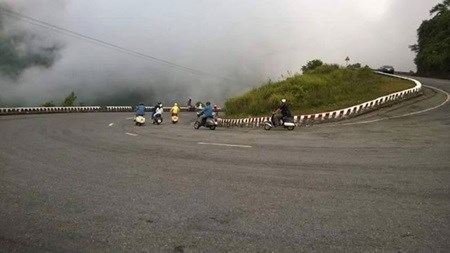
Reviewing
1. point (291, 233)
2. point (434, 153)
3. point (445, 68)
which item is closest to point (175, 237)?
point (291, 233)

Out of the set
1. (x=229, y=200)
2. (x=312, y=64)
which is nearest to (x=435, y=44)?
(x=312, y=64)

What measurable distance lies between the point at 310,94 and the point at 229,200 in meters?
22.1

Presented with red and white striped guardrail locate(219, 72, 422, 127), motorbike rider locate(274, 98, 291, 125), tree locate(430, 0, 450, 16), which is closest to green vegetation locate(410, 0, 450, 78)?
tree locate(430, 0, 450, 16)

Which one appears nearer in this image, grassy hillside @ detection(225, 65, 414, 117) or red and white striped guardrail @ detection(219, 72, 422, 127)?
red and white striped guardrail @ detection(219, 72, 422, 127)

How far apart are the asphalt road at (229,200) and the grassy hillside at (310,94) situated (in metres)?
15.2

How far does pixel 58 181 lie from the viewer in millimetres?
7809

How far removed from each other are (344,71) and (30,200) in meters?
31.8

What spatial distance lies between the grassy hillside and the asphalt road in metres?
15.2

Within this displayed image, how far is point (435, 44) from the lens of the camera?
55625mm

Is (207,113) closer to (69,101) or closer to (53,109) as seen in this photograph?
(53,109)

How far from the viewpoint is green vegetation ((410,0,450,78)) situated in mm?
52438

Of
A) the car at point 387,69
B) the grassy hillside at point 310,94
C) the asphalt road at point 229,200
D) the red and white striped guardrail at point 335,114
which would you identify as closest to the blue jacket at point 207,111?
the red and white striped guardrail at point 335,114

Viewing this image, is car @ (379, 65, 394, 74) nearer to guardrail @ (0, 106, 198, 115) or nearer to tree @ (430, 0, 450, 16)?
tree @ (430, 0, 450, 16)

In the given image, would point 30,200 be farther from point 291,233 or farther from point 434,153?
point 434,153
